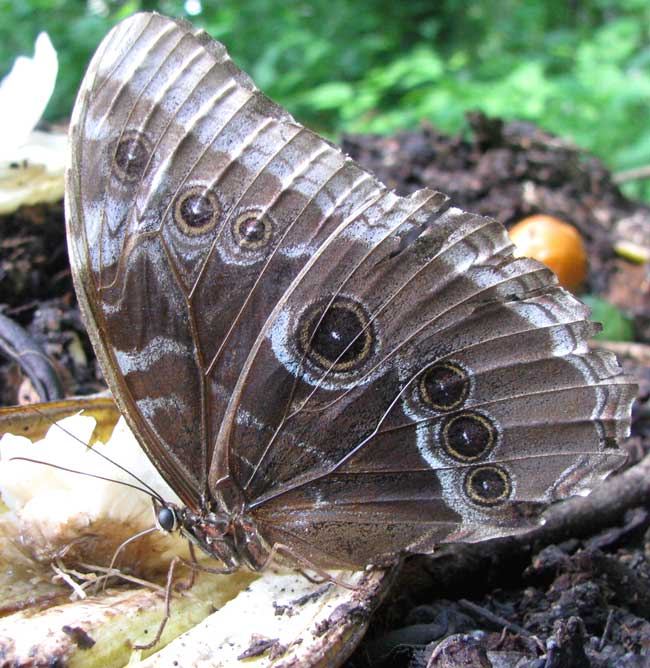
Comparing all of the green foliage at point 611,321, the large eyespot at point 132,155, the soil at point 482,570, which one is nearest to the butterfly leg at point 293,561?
the soil at point 482,570

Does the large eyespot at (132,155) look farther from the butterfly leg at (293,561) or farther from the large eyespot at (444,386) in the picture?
the butterfly leg at (293,561)

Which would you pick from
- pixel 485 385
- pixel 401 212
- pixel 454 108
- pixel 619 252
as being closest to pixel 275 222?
pixel 401 212

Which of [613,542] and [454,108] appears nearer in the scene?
[613,542]

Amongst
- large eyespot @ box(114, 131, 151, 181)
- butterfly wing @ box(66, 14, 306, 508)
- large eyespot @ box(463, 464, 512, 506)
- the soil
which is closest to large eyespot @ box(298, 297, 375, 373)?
butterfly wing @ box(66, 14, 306, 508)

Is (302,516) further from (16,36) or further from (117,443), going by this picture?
(16,36)

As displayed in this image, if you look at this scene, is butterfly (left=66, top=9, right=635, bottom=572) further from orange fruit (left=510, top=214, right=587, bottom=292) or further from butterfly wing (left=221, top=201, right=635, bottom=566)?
orange fruit (left=510, top=214, right=587, bottom=292)

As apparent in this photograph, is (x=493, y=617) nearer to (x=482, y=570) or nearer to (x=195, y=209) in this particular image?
(x=482, y=570)
